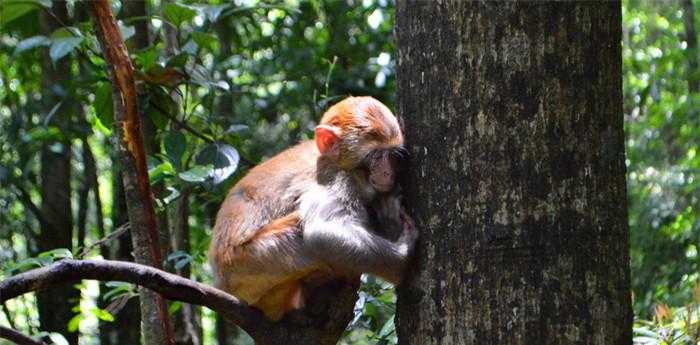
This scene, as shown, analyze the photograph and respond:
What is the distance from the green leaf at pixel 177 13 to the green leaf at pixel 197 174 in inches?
29.5

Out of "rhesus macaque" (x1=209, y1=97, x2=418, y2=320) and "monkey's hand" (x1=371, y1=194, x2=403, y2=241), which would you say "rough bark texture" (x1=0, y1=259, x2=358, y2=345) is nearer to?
"rhesus macaque" (x1=209, y1=97, x2=418, y2=320)

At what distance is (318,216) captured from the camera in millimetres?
3387

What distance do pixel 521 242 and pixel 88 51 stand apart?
9.81 feet

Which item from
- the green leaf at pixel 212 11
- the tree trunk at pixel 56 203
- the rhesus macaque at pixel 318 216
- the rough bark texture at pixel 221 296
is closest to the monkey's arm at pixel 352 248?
the rhesus macaque at pixel 318 216

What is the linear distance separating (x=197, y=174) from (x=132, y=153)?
0.79m

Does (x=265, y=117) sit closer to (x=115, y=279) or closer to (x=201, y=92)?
(x=201, y=92)

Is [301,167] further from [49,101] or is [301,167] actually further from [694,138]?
[694,138]

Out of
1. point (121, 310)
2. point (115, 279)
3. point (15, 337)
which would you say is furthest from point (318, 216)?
point (121, 310)

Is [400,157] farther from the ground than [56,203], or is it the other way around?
[400,157]

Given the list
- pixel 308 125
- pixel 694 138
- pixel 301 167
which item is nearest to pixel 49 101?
pixel 308 125

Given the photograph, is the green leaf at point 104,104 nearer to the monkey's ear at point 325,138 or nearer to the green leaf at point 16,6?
the green leaf at point 16,6

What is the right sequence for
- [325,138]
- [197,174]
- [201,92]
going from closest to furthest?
[325,138] → [197,174] → [201,92]

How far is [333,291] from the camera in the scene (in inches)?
133

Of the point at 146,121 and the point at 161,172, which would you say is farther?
the point at 146,121
